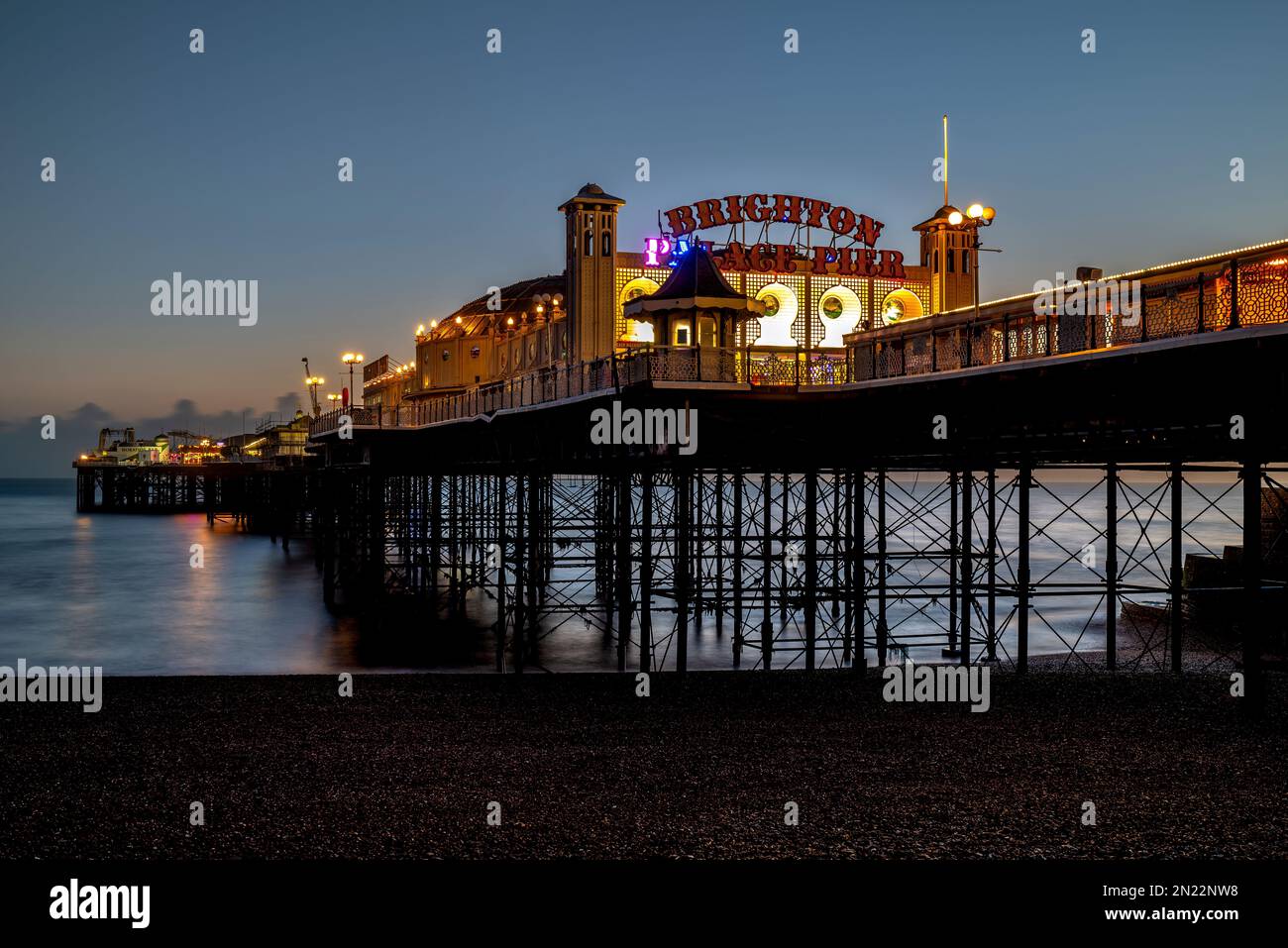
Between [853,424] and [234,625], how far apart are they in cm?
2311

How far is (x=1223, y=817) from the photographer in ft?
39.3

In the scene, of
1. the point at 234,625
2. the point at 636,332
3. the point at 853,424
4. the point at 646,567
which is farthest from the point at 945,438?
the point at 234,625

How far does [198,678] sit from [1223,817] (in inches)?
660

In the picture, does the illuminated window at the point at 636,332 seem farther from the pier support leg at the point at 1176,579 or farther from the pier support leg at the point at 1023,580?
the pier support leg at the point at 1176,579

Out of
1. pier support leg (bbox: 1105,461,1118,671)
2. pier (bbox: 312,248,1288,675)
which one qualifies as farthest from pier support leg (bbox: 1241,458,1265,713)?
pier support leg (bbox: 1105,461,1118,671)

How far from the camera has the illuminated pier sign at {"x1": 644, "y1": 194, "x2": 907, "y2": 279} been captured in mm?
34438

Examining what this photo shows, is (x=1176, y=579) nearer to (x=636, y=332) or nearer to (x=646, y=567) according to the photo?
(x=646, y=567)

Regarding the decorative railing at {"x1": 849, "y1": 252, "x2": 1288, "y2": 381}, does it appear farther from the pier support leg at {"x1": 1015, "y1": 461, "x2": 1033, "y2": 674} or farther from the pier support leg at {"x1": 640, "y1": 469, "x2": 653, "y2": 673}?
the pier support leg at {"x1": 640, "y1": 469, "x2": 653, "y2": 673}

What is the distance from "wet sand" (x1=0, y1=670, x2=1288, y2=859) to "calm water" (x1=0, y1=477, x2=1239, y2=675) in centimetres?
754

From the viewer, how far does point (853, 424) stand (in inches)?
913

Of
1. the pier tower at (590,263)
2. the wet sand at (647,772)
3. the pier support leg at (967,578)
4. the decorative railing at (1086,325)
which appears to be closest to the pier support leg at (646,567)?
the wet sand at (647,772)

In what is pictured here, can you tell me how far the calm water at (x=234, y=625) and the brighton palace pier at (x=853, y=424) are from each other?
2.29 ft

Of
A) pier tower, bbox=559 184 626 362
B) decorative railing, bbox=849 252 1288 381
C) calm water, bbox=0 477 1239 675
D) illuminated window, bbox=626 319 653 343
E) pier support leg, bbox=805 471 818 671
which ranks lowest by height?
calm water, bbox=0 477 1239 675
